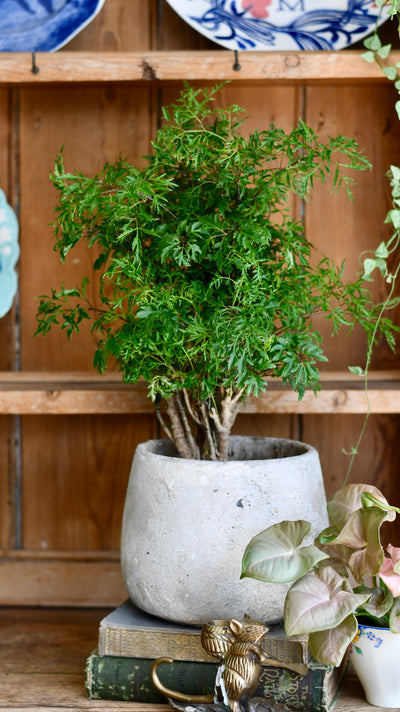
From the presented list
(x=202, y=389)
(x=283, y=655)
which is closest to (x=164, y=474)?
(x=202, y=389)

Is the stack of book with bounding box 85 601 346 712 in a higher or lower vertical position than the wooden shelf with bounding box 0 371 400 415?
lower

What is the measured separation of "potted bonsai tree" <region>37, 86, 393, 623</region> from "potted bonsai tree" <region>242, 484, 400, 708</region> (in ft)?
0.25

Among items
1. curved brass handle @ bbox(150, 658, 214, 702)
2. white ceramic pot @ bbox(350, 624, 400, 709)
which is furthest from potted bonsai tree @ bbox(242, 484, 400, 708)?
curved brass handle @ bbox(150, 658, 214, 702)

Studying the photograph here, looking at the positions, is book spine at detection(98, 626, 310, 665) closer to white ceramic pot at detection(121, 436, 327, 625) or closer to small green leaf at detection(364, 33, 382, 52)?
white ceramic pot at detection(121, 436, 327, 625)

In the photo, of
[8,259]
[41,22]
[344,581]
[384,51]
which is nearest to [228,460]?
[344,581]

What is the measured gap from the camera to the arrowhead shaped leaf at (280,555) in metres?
0.74

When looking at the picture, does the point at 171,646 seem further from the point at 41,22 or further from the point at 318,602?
the point at 41,22

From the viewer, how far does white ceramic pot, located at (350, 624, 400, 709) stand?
2.61 ft

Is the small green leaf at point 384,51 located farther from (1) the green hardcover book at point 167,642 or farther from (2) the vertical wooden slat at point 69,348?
(1) the green hardcover book at point 167,642

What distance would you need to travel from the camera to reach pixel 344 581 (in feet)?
2.52

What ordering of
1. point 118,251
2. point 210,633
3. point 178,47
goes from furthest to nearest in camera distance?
1. point 178,47
2. point 118,251
3. point 210,633

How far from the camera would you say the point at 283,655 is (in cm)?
83

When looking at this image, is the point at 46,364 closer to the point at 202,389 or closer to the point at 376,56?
the point at 202,389

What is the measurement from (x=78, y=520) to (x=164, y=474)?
16.0 inches
